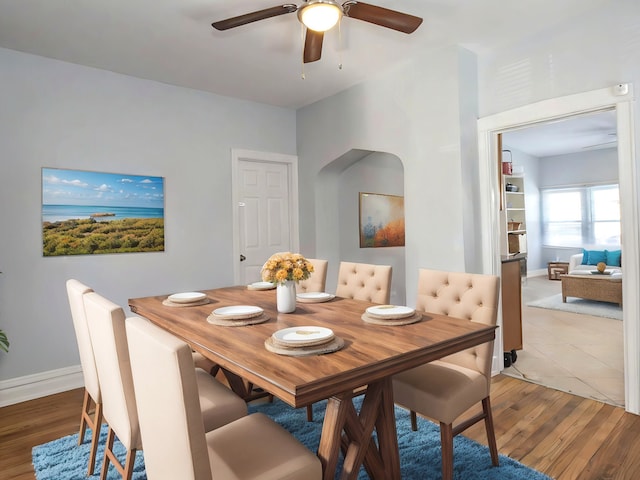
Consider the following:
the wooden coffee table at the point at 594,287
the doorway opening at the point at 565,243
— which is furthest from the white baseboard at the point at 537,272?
the wooden coffee table at the point at 594,287

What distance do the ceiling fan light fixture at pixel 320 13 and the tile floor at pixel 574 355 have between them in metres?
3.04

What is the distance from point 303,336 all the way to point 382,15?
5.65ft

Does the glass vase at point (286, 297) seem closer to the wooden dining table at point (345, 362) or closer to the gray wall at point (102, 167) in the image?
the wooden dining table at point (345, 362)

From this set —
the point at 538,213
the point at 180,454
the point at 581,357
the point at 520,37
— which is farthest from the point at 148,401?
the point at 538,213

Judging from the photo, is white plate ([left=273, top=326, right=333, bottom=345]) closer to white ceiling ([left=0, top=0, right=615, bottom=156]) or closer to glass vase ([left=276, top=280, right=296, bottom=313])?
glass vase ([left=276, top=280, right=296, bottom=313])

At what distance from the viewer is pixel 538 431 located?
244 centimetres

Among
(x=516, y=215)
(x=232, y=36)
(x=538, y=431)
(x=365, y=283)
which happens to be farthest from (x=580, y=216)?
(x=232, y=36)

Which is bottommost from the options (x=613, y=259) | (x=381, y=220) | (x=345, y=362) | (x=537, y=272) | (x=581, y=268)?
(x=537, y=272)

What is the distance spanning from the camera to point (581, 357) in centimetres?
377

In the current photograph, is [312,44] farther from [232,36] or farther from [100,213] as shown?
[100,213]

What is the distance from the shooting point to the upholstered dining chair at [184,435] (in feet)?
3.48

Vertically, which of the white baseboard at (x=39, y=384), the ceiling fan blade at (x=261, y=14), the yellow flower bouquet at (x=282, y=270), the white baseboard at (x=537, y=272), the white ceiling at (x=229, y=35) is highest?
the white ceiling at (x=229, y=35)

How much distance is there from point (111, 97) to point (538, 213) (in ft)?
30.0

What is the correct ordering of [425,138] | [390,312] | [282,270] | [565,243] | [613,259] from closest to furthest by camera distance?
1. [390,312]
2. [282,270]
3. [425,138]
4. [613,259]
5. [565,243]
